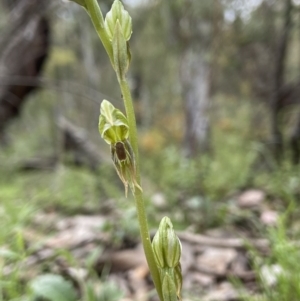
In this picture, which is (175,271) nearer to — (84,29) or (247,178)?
(247,178)

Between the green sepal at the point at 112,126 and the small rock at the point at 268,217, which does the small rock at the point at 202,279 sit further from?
the green sepal at the point at 112,126

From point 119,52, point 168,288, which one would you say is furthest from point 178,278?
point 119,52

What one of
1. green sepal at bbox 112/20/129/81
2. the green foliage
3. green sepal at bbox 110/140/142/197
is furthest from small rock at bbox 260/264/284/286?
green sepal at bbox 112/20/129/81

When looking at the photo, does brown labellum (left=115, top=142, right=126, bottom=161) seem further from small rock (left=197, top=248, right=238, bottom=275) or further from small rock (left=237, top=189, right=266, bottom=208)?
small rock (left=237, top=189, right=266, bottom=208)

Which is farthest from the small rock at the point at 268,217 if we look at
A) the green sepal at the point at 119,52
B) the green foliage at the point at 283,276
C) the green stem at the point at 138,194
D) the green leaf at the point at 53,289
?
the green sepal at the point at 119,52

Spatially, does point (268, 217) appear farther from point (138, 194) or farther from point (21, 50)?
point (21, 50)

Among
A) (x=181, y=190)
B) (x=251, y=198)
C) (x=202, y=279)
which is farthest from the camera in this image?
(x=181, y=190)
